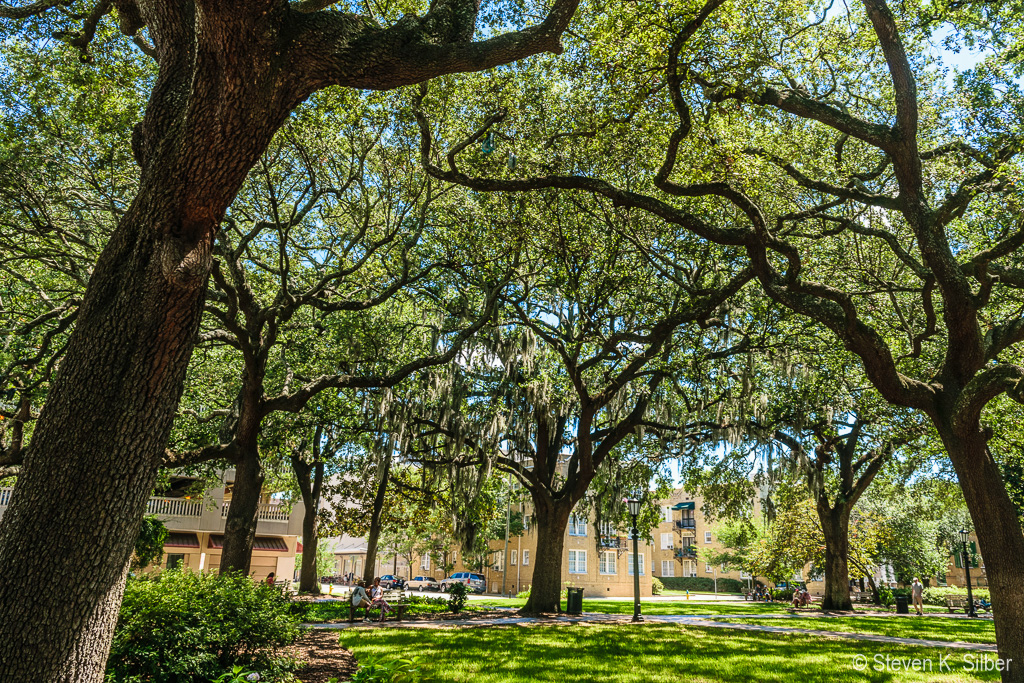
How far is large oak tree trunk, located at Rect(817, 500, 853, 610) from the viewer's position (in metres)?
23.0

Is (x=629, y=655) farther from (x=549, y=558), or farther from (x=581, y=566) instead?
(x=581, y=566)

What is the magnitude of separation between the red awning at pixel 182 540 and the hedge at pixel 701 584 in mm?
41789

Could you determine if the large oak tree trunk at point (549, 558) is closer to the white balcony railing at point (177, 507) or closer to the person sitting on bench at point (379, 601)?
the person sitting on bench at point (379, 601)

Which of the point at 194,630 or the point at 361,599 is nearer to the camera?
the point at 194,630

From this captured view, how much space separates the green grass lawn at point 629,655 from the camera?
28.3ft

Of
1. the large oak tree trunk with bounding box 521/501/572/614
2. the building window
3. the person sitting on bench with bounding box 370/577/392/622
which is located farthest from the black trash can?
the building window

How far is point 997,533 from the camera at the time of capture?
8023 mm

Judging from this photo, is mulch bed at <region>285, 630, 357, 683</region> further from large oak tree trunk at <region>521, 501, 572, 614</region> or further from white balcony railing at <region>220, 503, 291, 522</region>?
white balcony railing at <region>220, 503, 291, 522</region>

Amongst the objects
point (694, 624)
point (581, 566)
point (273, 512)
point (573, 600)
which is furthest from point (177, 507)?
point (581, 566)

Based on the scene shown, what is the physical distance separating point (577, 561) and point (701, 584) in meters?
18.6

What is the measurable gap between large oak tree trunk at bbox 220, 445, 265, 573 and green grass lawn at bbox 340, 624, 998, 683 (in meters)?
2.80

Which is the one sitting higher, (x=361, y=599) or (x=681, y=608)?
(x=361, y=599)

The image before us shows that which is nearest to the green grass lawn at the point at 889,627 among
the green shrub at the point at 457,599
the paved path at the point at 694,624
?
the paved path at the point at 694,624

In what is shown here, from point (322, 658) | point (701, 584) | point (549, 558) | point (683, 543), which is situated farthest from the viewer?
point (683, 543)
